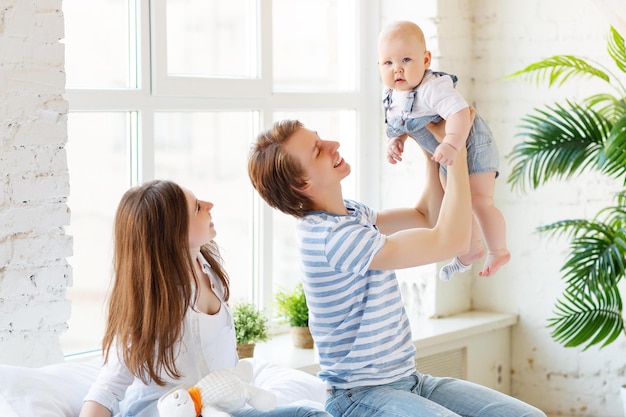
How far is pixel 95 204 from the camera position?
3.09m

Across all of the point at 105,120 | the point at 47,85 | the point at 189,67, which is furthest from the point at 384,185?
the point at 47,85

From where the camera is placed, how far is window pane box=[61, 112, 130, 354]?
3.03 metres

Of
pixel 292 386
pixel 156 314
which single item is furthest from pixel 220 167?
pixel 156 314

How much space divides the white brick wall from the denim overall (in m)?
0.95

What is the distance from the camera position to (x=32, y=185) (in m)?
2.57

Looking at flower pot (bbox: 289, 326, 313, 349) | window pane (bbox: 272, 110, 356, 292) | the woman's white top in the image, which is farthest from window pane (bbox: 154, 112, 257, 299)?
the woman's white top

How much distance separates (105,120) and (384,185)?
4.34ft

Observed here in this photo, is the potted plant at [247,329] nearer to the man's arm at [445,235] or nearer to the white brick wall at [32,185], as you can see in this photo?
the white brick wall at [32,185]

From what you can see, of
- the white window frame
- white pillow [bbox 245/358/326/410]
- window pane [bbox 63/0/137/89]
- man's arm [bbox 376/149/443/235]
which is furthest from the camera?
the white window frame

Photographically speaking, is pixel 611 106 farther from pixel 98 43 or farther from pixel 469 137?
pixel 98 43

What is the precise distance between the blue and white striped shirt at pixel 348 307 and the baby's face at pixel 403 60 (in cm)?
32

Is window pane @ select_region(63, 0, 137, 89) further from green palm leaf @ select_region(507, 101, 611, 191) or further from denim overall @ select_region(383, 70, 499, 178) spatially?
green palm leaf @ select_region(507, 101, 611, 191)

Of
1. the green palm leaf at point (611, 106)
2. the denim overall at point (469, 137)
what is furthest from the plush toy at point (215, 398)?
the green palm leaf at point (611, 106)

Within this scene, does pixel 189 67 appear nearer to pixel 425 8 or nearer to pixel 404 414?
pixel 425 8
